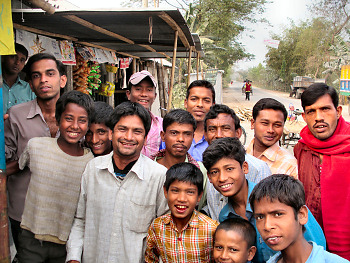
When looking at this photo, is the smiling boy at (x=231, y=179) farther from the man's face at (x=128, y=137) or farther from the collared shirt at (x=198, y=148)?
the collared shirt at (x=198, y=148)

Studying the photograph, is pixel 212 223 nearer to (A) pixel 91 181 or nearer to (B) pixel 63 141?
(A) pixel 91 181

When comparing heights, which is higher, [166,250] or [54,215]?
[54,215]

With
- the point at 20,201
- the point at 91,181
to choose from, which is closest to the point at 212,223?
the point at 91,181

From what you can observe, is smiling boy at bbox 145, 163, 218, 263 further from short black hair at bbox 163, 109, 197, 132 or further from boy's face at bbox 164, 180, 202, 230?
short black hair at bbox 163, 109, 197, 132

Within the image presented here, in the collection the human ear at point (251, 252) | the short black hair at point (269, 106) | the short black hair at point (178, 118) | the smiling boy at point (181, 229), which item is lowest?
the human ear at point (251, 252)

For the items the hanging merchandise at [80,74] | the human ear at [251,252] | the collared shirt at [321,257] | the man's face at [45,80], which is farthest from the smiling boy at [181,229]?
the hanging merchandise at [80,74]

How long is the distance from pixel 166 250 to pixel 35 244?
919mm

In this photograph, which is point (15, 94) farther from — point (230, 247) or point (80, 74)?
point (80, 74)

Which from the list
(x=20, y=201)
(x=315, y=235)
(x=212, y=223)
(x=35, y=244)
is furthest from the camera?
(x=20, y=201)

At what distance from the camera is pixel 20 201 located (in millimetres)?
2189

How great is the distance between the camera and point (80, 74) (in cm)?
596

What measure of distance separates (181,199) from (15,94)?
231 cm

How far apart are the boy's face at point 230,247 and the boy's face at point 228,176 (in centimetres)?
26

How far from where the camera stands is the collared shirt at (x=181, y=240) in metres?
1.85
